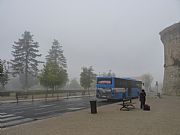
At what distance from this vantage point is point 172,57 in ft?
155

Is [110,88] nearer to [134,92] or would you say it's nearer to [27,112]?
[134,92]

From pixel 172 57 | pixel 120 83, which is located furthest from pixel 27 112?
pixel 172 57

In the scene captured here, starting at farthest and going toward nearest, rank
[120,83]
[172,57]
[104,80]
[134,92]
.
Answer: [172,57], [134,92], [120,83], [104,80]

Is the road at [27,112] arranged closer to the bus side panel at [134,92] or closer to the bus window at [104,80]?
the bus window at [104,80]

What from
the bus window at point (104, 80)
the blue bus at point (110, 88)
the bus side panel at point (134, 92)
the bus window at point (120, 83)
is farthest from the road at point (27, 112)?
the bus side panel at point (134, 92)

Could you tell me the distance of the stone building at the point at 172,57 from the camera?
45.4 meters

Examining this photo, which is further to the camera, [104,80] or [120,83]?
[120,83]

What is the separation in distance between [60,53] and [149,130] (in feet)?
223

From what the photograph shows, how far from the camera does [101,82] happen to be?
3133cm

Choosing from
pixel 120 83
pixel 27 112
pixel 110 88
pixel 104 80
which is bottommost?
pixel 27 112

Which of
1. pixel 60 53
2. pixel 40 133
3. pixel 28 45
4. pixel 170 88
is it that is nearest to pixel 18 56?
pixel 28 45

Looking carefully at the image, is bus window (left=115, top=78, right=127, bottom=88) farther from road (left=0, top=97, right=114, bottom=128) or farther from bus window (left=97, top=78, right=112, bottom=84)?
road (left=0, top=97, right=114, bottom=128)

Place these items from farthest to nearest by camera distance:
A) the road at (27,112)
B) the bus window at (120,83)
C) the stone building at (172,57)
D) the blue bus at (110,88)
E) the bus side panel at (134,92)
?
the stone building at (172,57)
the bus side panel at (134,92)
the bus window at (120,83)
the blue bus at (110,88)
the road at (27,112)

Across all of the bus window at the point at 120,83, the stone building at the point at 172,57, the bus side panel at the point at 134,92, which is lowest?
the bus side panel at the point at 134,92
